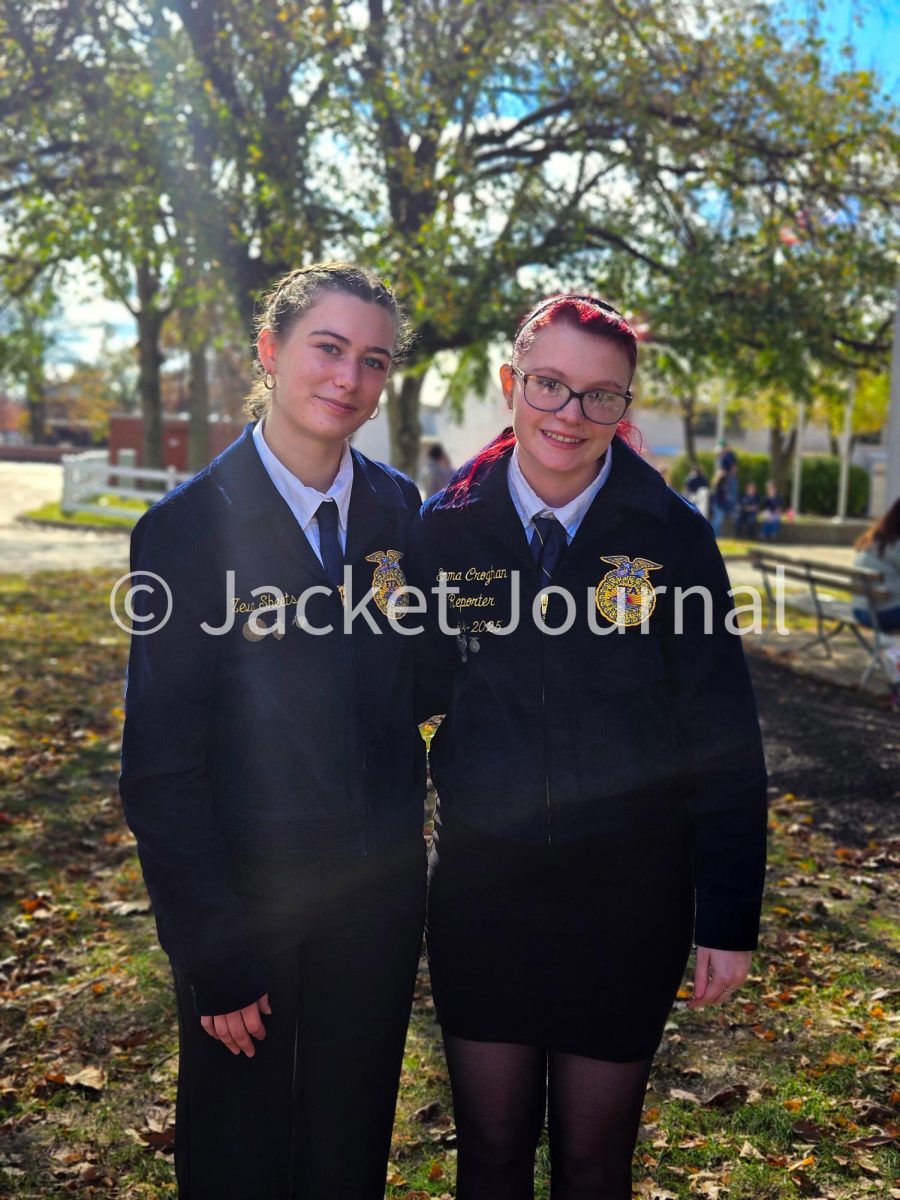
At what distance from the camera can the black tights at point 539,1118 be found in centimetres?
240

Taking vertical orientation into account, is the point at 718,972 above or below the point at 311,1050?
above

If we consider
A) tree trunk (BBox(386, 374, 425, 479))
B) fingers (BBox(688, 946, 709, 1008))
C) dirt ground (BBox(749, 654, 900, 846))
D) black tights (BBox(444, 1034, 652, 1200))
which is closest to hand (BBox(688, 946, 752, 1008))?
fingers (BBox(688, 946, 709, 1008))

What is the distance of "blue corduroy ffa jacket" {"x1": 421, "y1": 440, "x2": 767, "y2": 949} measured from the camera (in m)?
2.36

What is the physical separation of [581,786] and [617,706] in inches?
6.8

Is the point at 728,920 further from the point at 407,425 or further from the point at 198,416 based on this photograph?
the point at 198,416

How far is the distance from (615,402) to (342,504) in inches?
23.2

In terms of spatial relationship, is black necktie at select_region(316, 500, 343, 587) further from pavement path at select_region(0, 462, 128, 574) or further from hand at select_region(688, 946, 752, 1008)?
pavement path at select_region(0, 462, 128, 574)

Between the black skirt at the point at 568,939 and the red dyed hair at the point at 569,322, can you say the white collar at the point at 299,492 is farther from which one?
the black skirt at the point at 568,939

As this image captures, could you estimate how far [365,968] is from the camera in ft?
7.61

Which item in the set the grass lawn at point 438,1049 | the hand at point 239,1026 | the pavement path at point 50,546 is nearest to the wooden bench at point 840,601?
the grass lawn at point 438,1049

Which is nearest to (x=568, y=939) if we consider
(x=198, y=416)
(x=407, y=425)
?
(x=407, y=425)

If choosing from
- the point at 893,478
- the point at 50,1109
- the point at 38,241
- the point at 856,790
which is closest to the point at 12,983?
the point at 50,1109

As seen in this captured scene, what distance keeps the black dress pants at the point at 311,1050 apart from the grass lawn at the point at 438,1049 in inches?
44.3

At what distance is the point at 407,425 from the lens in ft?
55.3
